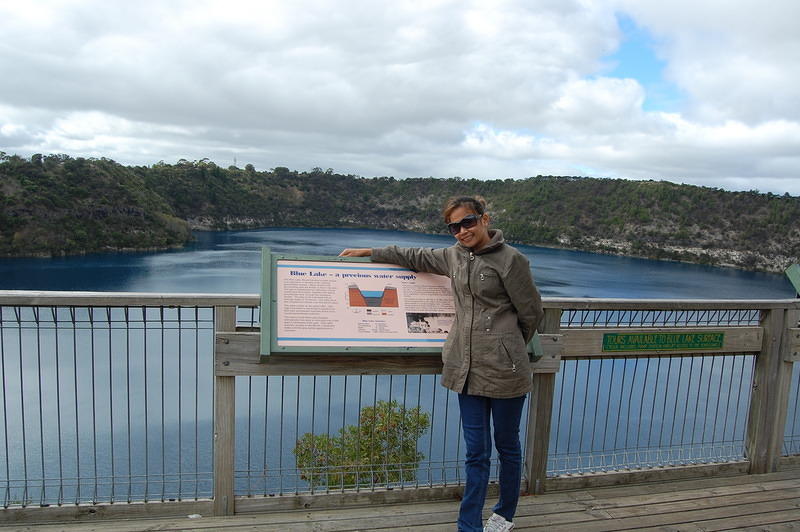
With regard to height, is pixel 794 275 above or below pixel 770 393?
above

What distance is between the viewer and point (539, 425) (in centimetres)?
306

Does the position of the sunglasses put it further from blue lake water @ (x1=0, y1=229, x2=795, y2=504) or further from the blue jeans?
blue lake water @ (x1=0, y1=229, x2=795, y2=504)

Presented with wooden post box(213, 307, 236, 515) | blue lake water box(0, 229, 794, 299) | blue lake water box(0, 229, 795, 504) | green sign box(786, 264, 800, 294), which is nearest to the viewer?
wooden post box(213, 307, 236, 515)

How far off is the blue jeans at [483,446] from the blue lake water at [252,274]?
28676mm

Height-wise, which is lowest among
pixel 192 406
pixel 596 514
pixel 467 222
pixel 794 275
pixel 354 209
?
pixel 192 406

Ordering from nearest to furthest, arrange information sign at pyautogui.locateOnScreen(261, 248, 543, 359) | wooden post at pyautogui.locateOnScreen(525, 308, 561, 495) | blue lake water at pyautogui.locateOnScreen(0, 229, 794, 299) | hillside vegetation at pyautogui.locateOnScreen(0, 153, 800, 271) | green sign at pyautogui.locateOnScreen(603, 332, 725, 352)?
information sign at pyautogui.locateOnScreen(261, 248, 543, 359) < wooden post at pyautogui.locateOnScreen(525, 308, 561, 495) < green sign at pyautogui.locateOnScreen(603, 332, 725, 352) < blue lake water at pyautogui.locateOnScreen(0, 229, 794, 299) < hillside vegetation at pyautogui.locateOnScreen(0, 153, 800, 271)

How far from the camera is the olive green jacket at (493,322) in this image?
2.33 metres

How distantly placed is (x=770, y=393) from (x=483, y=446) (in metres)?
2.09

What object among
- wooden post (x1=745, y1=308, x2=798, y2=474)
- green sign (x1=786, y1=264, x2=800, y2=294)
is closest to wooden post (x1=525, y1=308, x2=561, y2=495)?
wooden post (x1=745, y1=308, x2=798, y2=474)

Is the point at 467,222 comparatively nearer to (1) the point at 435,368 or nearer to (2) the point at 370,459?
(1) the point at 435,368

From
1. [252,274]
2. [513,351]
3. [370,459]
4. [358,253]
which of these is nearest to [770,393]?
[513,351]

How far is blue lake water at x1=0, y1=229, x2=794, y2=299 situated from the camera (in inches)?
1560

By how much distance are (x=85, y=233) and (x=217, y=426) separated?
59123mm

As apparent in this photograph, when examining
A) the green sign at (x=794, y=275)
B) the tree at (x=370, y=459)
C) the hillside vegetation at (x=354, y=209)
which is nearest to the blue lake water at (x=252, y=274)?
the hillside vegetation at (x=354, y=209)
